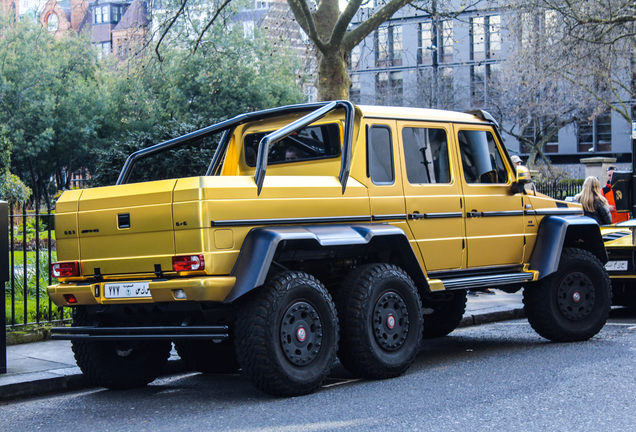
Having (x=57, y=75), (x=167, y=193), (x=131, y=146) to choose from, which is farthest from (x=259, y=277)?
(x=57, y=75)

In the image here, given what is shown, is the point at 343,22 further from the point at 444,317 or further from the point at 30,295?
the point at 30,295

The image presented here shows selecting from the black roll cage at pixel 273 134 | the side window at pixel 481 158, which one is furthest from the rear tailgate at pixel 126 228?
the side window at pixel 481 158

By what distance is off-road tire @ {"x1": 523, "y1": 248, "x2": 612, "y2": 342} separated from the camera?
780 cm

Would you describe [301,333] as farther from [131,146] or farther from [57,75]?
[57,75]

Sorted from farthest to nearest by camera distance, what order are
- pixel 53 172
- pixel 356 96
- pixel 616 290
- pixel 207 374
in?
1. pixel 356 96
2. pixel 53 172
3. pixel 616 290
4. pixel 207 374

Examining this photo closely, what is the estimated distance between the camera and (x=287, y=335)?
5.64 metres

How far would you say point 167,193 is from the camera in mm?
5520

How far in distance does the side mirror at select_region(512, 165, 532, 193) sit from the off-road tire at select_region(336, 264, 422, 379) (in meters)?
1.90

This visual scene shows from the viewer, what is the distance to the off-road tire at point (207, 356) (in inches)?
278

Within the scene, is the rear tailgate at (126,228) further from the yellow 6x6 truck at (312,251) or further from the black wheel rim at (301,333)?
the black wheel rim at (301,333)

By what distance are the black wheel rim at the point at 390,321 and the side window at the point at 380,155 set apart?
102 cm

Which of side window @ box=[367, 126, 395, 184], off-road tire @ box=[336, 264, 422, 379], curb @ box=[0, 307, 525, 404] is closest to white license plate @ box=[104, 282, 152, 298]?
curb @ box=[0, 307, 525, 404]

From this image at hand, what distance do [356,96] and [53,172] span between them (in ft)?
72.2

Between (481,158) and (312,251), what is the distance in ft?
7.95
